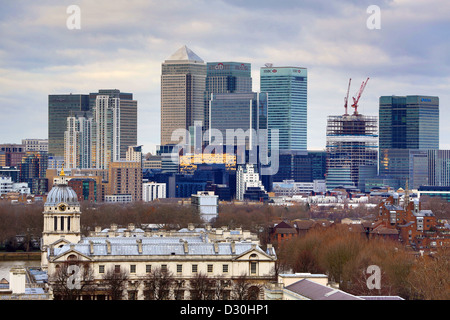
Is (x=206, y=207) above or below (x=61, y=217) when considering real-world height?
below

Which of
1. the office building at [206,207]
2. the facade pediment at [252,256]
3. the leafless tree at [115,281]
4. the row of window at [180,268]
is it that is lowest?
the office building at [206,207]

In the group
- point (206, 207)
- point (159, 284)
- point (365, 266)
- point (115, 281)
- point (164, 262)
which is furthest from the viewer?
point (206, 207)

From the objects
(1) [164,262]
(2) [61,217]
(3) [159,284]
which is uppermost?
(2) [61,217]

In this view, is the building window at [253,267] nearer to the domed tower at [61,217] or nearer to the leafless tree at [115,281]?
the leafless tree at [115,281]

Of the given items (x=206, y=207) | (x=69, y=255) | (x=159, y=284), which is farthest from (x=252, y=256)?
(x=206, y=207)

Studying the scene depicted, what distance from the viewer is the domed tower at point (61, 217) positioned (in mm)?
61469

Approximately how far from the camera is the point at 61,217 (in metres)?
62.3

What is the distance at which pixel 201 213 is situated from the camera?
411 ft

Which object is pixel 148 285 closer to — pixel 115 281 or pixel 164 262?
pixel 115 281

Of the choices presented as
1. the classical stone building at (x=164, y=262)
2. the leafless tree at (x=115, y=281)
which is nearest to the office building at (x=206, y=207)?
the classical stone building at (x=164, y=262)

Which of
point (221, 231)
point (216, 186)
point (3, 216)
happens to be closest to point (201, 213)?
point (3, 216)

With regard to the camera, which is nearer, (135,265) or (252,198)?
(135,265)
